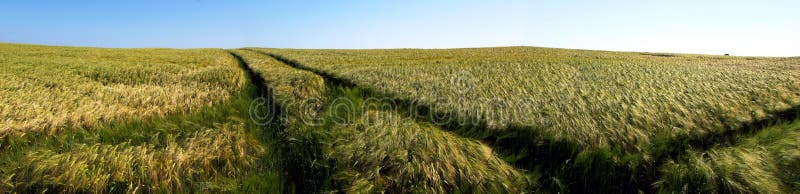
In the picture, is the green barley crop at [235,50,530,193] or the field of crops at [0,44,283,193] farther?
the green barley crop at [235,50,530,193]

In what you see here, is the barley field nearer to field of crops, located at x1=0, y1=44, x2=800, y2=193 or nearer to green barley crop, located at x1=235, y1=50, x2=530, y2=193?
field of crops, located at x1=0, y1=44, x2=800, y2=193

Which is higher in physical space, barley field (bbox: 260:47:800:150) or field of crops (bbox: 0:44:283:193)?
barley field (bbox: 260:47:800:150)

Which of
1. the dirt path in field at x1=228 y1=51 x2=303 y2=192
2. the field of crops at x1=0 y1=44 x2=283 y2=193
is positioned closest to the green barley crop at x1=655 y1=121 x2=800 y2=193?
the dirt path in field at x1=228 y1=51 x2=303 y2=192

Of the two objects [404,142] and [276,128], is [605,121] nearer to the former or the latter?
[404,142]

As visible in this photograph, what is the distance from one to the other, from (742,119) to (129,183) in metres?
9.29

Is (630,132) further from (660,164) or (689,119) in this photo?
(689,119)

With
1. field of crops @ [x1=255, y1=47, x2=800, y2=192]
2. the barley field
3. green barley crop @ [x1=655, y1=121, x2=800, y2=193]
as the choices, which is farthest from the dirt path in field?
green barley crop @ [x1=655, y1=121, x2=800, y2=193]

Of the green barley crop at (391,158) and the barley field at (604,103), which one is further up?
the barley field at (604,103)

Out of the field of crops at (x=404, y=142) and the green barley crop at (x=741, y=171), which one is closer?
the green barley crop at (x=741, y=171)

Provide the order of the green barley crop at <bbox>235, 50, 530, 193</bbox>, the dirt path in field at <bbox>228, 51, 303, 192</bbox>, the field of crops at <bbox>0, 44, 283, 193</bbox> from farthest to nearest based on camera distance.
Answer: the dirt path in field at <bbox>228, 51, 303, 192</bbox>
the green barley crop at <bbox>235, 50, 530, 193</bbox>
the field of crops at <bbox>0, 44, 283, 193</bbox>

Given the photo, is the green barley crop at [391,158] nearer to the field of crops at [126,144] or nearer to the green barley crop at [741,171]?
the field of crops at [126,144]

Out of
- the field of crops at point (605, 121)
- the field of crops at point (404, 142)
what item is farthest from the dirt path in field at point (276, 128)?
the field of crops at point (605, 121)

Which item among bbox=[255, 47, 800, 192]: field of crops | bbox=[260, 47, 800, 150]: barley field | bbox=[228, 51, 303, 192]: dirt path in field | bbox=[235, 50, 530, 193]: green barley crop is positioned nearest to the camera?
bbox=[235, 50, 530, 193]: green barley crop

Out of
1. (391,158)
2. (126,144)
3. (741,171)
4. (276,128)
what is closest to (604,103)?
(741,171)
